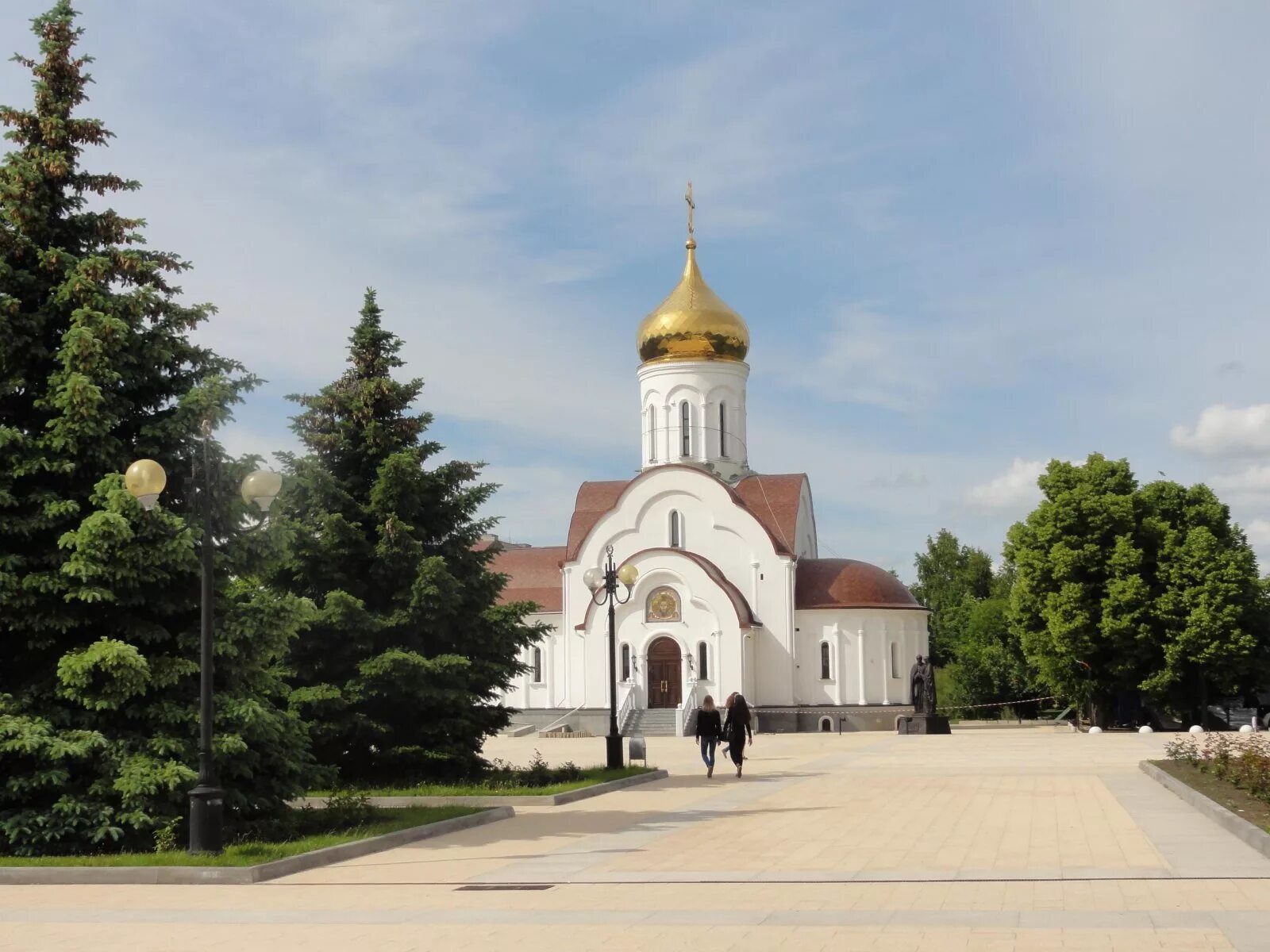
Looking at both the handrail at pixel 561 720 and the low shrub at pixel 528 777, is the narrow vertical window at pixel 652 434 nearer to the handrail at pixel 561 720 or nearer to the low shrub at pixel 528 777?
the handrail at pixel 561 720

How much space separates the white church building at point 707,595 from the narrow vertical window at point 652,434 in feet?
0.21

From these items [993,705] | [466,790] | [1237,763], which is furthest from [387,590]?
[993,705]

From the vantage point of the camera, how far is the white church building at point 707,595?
156 feet

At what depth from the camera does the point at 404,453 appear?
20.7 m

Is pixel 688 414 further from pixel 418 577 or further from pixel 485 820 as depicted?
pixel 485 820

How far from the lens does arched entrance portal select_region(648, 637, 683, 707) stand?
47781mm

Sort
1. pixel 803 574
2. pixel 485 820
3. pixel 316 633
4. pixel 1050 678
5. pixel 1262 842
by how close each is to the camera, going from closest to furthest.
→ 1. pixel 1262 842
2. pixel 485 820
3. pixel 316 633
4. pixel 1050 678
5. pixel 803 574

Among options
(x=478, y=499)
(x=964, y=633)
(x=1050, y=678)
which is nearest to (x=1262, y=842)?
(x=478, y=499)

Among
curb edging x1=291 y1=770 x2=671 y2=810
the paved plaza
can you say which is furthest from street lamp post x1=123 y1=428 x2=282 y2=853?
curb edging x1=291 y1=770 x2=671 y2=810

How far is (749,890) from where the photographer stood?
11.2 metres

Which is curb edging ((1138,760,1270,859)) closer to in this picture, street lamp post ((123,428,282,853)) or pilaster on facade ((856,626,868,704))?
street lamp post ((123,428,282,853))

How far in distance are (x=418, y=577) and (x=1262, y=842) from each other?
11.5 metres

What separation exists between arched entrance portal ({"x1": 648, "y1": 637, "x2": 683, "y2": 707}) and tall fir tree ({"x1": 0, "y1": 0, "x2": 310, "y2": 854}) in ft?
109

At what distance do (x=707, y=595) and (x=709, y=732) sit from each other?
23249mm
